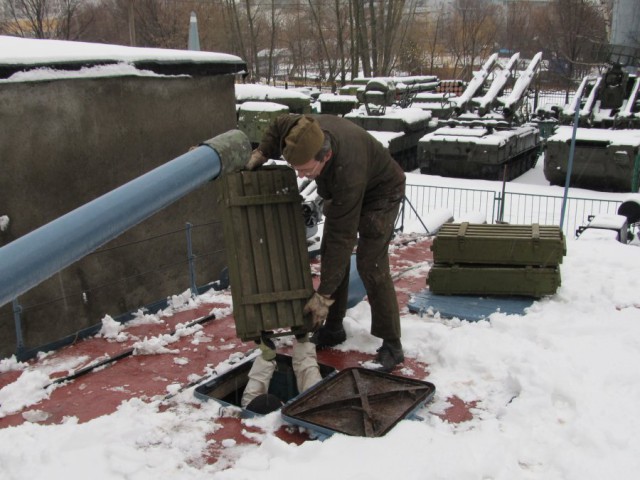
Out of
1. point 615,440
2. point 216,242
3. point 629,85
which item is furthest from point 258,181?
point 629,85

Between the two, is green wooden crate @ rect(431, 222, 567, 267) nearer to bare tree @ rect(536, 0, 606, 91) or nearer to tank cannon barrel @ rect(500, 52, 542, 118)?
tank cannon barrel @ rect(500, 52, 542, 118)

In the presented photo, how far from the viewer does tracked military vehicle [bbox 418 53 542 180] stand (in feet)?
62.6

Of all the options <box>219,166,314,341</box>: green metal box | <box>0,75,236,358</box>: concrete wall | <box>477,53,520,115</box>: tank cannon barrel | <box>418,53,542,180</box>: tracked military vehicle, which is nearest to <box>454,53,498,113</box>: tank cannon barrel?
<box>418,53,542,180</box>: tracked military vehicle

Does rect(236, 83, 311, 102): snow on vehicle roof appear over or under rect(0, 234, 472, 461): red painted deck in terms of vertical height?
over

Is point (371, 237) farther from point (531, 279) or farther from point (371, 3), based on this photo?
point (371, 3)

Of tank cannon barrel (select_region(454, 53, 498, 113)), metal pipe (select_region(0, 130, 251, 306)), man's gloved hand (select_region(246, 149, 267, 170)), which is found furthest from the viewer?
tank cannon barrel (select_region(454, 53, 498, 113))

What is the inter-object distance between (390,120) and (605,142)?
22.0 feet

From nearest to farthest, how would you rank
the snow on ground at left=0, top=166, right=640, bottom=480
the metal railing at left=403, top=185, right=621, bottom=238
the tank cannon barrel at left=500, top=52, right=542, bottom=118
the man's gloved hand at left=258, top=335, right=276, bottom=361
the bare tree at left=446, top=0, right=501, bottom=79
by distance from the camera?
the snow on ground at left=0, top=166, right=640, bottom=480 < the man's gloved hand at left=258, top=335, right=276, bottom=361 < the metal railing at left=403, top=185, right=621, bottom=238 < the tank cannon barrel at left=500, top=52, right=542, bottom=118 < the bare tree at left=446, top=0, right=501, bottom=79

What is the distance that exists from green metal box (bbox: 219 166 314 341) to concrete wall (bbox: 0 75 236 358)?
2062 millimetres

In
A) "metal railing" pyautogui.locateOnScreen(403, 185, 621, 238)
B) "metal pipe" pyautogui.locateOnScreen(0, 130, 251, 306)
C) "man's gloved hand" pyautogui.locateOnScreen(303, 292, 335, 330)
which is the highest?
"metal pipe" pyautogui.locateOnScreen(0, 130, 251, 306)

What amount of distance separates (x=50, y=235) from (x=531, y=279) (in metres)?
5.20

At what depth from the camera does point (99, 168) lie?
738 centimetres

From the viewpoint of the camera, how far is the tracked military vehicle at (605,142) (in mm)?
17438

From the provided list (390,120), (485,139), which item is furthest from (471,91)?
(485,139)
